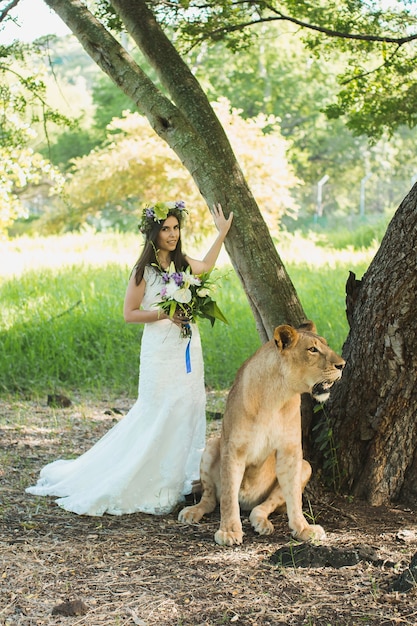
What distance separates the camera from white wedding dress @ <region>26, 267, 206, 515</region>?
579 centimetres

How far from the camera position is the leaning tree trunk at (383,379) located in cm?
502

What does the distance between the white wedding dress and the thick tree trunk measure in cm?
66

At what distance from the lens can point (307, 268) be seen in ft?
55.8

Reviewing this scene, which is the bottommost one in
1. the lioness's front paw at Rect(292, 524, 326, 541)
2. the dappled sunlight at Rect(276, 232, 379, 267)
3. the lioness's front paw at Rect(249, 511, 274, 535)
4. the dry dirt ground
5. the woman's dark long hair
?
the dry dirt ground

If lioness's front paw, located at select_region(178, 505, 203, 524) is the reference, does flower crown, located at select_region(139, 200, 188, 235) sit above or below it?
above

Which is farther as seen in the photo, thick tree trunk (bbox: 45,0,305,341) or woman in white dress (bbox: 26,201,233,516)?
woman in white dress (bbox: 26,201,233,516)

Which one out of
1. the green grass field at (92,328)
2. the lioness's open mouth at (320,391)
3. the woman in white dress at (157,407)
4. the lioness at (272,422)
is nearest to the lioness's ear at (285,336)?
the lioness at (272,422)

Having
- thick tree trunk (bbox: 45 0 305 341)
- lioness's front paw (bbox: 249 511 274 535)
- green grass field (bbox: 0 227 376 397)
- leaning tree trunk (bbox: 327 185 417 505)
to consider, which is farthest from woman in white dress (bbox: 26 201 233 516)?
green grass field (bbox: 0 227 376 397)

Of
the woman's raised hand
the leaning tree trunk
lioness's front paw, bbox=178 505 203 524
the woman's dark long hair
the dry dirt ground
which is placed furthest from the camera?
the woman's dark long hair

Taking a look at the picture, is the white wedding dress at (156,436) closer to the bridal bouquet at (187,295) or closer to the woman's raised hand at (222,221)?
the bridal bouquet at (187,295)

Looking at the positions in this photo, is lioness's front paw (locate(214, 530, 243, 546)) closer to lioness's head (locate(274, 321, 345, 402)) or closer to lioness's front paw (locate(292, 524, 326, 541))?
lioness's front paw (locate(292, 524, 326, 541))

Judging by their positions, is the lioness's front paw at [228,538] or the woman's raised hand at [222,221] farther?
the woman's raised hand at [222,221]

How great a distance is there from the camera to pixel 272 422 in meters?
4.91

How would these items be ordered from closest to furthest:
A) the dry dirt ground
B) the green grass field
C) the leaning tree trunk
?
the dry dirt ground, the leaning tree trunk, the green grass field
